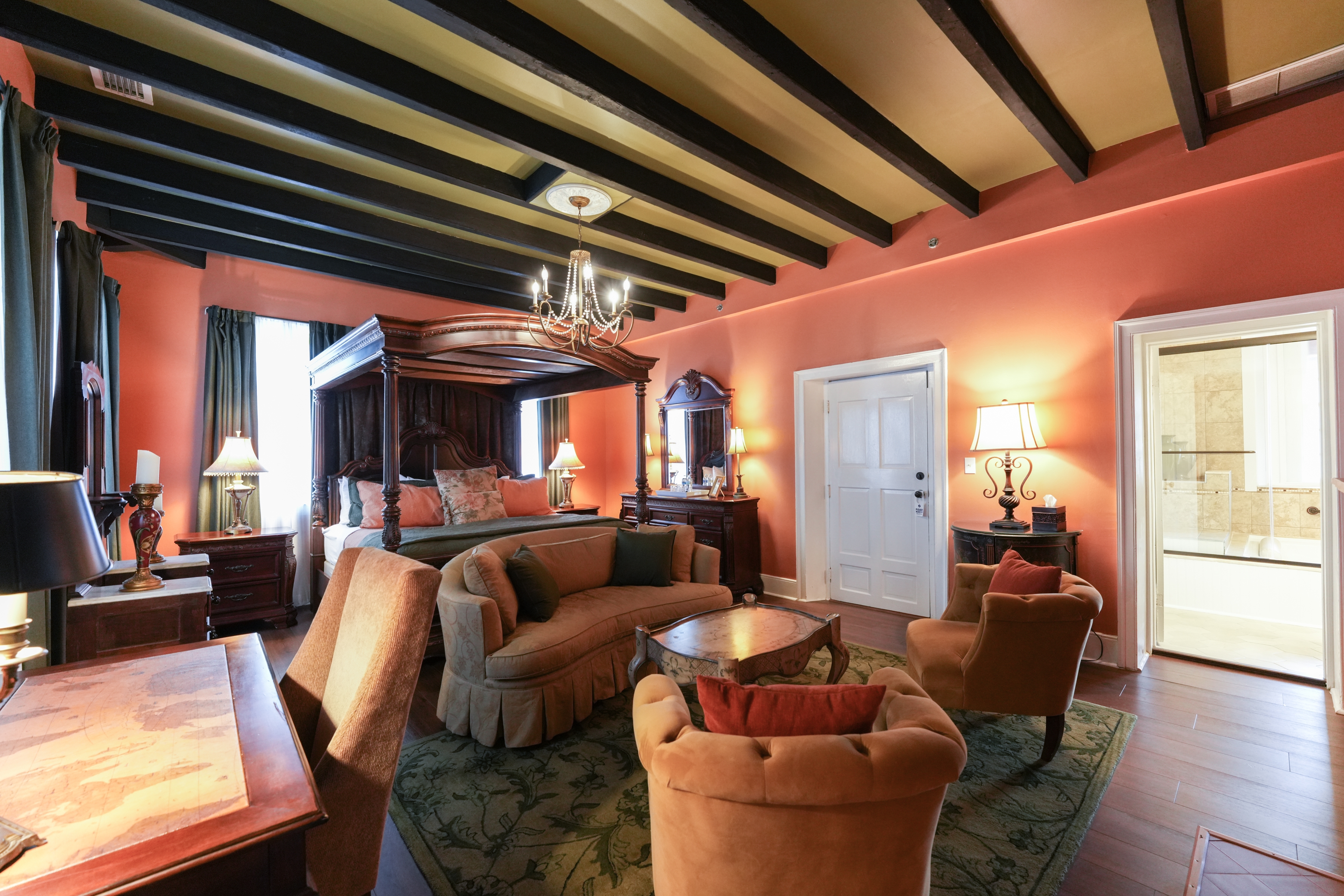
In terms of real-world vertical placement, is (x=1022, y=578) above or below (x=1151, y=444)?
below

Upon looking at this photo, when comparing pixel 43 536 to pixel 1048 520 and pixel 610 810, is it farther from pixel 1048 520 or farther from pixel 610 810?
pixel 1048 520

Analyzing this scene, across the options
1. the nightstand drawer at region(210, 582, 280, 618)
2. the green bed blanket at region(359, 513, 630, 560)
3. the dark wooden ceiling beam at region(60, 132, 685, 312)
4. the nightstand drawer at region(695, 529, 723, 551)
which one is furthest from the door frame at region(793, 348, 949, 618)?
the nightstand drawer at region(210, 582, 280, 618)

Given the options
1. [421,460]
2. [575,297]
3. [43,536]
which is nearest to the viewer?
[43,536]

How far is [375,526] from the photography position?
15.5 ft

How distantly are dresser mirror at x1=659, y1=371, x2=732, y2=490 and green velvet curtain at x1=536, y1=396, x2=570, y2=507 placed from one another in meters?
1.21

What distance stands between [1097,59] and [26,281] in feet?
14.3

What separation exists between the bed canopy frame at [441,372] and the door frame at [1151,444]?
3251 millimetres

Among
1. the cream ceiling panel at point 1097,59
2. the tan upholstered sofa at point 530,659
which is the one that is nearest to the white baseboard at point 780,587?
the tan upholstered sofa at point 530,659

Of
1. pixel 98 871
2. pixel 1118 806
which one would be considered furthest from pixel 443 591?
pixel 1118 806

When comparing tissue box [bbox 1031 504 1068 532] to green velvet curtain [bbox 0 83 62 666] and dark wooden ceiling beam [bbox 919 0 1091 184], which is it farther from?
green velvet curtain [bbox 0 83 62 666]

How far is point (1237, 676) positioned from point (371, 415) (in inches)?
259

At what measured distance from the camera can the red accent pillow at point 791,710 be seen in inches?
48.3

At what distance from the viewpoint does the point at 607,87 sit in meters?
2.46

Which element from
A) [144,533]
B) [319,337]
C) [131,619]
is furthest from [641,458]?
[131,619]
